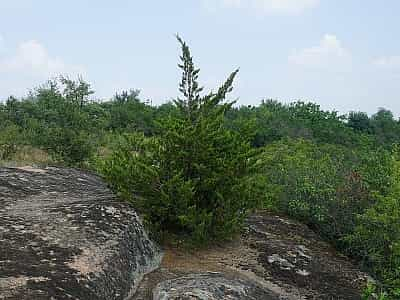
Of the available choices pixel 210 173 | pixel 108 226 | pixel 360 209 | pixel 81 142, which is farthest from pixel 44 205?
pixel 81 142

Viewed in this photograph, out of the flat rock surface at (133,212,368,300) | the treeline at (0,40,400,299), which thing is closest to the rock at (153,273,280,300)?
the flat rock surface at (133,212,368,300)

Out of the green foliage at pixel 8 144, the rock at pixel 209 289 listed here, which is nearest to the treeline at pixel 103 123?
the green foliage at pixel 8 144

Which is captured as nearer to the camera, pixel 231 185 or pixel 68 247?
pixel 68 247

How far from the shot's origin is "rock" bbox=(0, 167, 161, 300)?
15.5ft

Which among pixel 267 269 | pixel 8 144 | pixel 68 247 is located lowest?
pixel 267 269

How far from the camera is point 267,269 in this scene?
272 inches

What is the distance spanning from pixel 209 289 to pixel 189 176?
248 centimetres

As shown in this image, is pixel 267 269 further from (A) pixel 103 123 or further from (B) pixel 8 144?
(A) pixel 103 123

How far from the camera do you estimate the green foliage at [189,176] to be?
23.1 ft

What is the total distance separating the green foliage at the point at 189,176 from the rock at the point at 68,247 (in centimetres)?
38

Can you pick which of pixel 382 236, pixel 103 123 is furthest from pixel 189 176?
pixel 103 123

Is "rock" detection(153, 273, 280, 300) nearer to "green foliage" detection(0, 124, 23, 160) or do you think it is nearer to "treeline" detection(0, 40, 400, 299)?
"treeline" detection(0, 40, 400, 299)

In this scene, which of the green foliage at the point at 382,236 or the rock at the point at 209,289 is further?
the green foliage at the point at 382,236

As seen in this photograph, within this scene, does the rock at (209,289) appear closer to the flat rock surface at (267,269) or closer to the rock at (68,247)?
the flat rock surface at (267,269)
